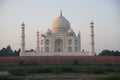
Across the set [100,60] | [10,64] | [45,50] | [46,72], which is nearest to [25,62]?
[10,64]

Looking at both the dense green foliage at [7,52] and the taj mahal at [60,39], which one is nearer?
the taj mahal at [60,39]

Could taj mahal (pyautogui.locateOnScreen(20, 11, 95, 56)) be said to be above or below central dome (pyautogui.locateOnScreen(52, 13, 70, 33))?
below

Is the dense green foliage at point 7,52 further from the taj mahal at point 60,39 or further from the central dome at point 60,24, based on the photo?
the central dome at point 60,24

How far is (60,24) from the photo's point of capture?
40.6 metres

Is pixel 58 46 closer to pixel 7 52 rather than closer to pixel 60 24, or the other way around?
pixel 60 24

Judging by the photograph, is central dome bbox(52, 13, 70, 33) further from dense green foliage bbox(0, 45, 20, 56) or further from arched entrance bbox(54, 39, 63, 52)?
dense green foliage bbox(0, 45, 20, 56)

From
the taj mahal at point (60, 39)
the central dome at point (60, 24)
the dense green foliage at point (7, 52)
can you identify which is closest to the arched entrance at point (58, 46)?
the taj mahal at point (60, 39)

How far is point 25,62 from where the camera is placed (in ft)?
93.9

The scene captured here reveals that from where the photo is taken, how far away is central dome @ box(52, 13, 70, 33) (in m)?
40.7

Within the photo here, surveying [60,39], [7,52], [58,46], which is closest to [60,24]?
[60,39]

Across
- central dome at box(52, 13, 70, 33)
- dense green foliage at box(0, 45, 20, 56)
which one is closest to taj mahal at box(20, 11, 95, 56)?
central dome at box(52, 13, 70, 33)

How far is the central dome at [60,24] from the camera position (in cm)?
4066

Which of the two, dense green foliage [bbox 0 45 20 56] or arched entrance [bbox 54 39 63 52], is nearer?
arched entrance [bbox 54 39 63 52]

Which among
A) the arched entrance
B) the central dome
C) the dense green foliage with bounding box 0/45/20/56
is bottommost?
the dense green foliage with bounding box 0/45/20/56
